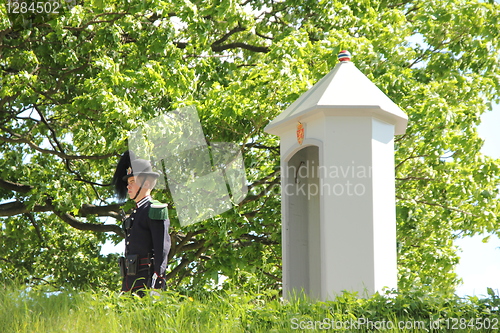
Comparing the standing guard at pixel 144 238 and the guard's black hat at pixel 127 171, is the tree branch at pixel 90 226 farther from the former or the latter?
the standing guard at pixel 144 238

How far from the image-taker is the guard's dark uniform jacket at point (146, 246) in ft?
20.6

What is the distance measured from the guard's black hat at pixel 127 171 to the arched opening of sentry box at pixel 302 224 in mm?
1868

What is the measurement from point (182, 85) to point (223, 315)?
21.4 ft

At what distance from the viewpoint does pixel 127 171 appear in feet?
22.9

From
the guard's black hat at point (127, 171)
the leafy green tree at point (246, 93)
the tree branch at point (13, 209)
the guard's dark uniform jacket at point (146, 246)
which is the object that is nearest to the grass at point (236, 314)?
the guard's dark uniform jacket at point (146, 246)

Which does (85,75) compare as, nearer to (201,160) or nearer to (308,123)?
(201,160)

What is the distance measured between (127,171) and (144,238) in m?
0.91

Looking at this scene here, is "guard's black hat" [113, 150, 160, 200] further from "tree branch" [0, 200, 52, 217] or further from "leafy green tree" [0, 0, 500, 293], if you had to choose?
"tree branch" [0, 200, 52, 217]

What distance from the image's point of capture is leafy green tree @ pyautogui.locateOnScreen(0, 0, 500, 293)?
10547 mm

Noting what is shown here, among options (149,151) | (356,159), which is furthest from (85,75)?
(356,159)

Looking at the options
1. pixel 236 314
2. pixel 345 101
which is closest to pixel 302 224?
pixel 345 101

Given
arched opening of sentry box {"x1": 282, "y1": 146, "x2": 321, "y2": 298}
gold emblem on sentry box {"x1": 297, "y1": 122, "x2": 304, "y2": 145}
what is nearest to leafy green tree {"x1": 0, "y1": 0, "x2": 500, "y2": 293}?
arched opening of sentry box {"x1": 282, "y1": 146, "x2": 321, "y2": 298}

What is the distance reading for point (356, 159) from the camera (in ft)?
22.4

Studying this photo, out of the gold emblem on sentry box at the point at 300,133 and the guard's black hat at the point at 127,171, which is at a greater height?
the gold emblem on sentry box at the point at 300,133
